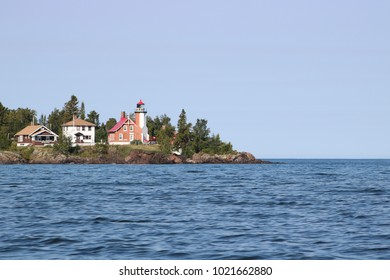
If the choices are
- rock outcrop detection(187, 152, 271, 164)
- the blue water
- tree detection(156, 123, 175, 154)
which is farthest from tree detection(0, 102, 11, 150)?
the blue water

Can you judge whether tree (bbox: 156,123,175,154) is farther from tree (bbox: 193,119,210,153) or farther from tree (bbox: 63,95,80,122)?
tree (bbox: 63,95,80,122)

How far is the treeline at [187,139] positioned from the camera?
526 ft

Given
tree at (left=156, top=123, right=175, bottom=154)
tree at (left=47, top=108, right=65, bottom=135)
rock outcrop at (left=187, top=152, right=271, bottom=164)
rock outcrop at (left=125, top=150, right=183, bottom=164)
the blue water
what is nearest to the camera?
the blue water

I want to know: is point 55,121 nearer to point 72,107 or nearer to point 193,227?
point 72,107

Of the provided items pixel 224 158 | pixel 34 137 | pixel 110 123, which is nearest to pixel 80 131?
pixel 34 137

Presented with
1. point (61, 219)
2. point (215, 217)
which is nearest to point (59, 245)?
point (61, 219)

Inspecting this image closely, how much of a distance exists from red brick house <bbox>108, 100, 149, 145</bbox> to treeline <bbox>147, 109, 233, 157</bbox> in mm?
4713

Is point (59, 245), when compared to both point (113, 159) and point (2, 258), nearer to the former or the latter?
point (2, 258)

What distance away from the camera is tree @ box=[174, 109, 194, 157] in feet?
529

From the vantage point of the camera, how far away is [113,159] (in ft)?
491

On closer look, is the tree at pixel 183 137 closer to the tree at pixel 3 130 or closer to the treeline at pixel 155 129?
the treeline at pixel 155 129

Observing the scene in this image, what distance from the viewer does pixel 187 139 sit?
164 metres

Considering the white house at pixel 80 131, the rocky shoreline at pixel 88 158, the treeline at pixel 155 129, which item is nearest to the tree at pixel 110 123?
the treeline at pixel 155 129

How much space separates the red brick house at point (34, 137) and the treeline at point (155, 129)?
299 cm
